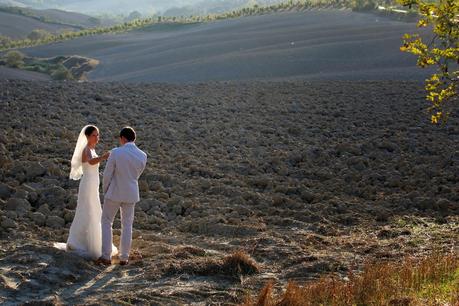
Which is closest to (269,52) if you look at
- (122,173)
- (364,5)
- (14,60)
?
(14,60)

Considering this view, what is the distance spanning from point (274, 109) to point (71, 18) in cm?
11581

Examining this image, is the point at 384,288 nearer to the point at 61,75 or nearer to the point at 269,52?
the point at 269,52

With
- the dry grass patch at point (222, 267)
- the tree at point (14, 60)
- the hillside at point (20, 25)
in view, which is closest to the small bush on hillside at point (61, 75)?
the tree at point (14, 60)

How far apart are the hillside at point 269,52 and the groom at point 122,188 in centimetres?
1956

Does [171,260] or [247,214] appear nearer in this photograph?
[171,260]

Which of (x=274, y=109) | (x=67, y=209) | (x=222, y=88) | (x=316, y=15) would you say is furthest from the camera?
(x=316, y=15)

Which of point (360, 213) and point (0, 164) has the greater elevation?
point (0, 164)

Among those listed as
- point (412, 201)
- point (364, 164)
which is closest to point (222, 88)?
point (364, 164)

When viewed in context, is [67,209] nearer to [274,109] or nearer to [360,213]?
[360,213]

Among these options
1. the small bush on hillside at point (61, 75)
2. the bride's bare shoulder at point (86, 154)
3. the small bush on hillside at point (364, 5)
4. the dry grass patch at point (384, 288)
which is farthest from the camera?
the small bush on hillside at point (364, 5)

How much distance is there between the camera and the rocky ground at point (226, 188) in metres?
8.29

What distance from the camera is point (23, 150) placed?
13.6 m

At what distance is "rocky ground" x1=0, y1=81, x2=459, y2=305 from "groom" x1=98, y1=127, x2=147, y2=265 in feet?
0.92

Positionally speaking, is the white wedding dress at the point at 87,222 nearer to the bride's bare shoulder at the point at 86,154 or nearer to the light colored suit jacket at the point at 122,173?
the bride's bare shoulder at the point at 86,154
